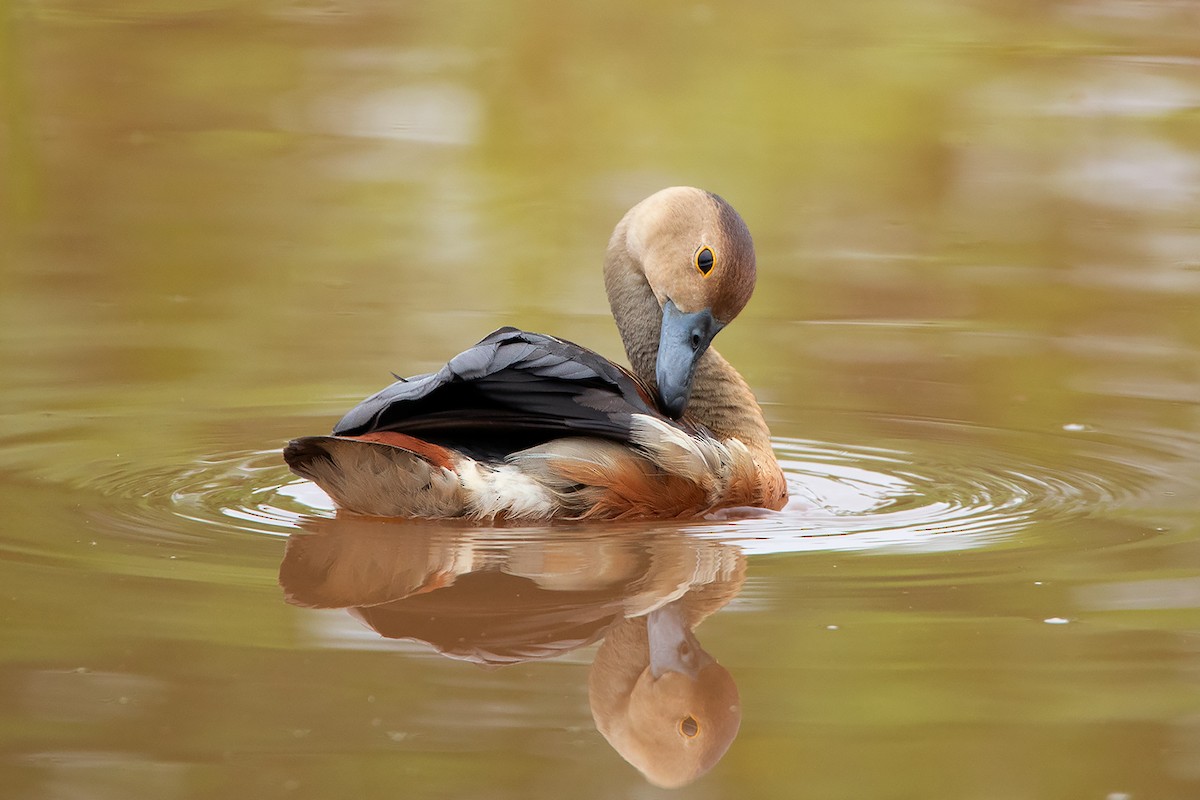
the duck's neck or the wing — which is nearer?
the wing

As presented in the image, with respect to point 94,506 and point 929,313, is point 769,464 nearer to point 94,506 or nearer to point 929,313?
point 94,506

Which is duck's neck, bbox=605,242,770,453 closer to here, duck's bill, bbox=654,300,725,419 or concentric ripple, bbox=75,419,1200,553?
duck's bill, bbox=654,300,725,419

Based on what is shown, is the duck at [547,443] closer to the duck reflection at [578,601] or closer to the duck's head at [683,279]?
the duck's head at [683,279]

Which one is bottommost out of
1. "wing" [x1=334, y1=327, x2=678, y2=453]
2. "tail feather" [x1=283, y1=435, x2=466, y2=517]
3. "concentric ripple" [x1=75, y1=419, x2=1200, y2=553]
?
"concentric ripple" [x1=75, y1=419, x2=1200, y2=553]

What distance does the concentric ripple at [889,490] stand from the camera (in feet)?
17.8

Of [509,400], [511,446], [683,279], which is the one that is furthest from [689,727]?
[683,279]

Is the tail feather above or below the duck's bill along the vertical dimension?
below

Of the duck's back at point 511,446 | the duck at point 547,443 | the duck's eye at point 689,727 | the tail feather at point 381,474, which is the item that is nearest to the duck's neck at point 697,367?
the duck at point 547,443

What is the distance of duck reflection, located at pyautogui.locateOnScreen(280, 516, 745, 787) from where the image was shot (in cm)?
407

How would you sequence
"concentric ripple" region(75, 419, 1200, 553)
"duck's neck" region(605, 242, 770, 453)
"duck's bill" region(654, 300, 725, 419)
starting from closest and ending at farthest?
"concentric ripple" region(75, 419, 1200, 553) → "duck's bill" region(654, 300, 725, 419) → "duck's neck" region(605, 242, 770, 453)

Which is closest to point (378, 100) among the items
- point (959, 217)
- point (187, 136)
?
point (187, 136)

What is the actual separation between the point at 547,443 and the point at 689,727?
156 centimetres

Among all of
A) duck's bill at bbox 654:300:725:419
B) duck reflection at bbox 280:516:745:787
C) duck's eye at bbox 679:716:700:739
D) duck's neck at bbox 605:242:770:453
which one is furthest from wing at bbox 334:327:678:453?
duck's eye at bbox 679:716:700:739

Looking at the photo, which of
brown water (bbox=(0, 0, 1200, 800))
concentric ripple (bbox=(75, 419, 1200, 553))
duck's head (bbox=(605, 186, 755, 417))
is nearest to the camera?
brown water (bbox=(0, 0, 1200, 800))
